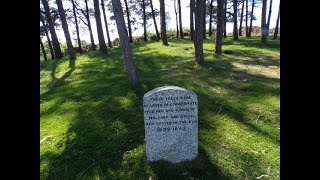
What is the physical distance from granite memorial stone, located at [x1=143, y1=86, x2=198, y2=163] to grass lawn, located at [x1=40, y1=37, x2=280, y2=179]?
0.26 metres

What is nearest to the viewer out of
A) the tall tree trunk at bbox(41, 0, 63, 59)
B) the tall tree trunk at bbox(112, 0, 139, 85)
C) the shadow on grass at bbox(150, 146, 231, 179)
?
the shadow on grass at bbox(150, 146, 231, 179)

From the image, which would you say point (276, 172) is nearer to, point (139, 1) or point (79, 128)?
point (79, 128)

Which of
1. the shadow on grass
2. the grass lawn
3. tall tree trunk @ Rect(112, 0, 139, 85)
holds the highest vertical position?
tall tree trunk @ Rect(112, 0, 139, 85)

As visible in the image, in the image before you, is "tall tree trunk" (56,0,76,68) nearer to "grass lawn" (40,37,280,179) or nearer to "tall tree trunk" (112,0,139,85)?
"grass lawn" (40,37,280,179)

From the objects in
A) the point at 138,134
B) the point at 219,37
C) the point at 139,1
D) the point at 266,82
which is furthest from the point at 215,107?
the point at 139,1

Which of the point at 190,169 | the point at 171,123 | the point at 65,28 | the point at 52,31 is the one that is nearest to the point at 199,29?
the point at 171,123

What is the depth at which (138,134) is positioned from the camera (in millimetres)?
7441

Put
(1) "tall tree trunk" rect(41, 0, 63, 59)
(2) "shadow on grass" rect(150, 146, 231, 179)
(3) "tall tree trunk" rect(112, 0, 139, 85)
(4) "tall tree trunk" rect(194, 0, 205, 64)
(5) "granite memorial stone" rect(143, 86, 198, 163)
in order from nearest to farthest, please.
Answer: (2) "shadow on grass" rect(150, 146, 231, 179) → (5) "granite memorial stone" rect(143, 86, 198, 163) → (3) "tall tree trunk" rect(112, 0, 139, 85) → (4) "tall tree trunk" rect(194, 0, 205, 64) → (1) "tall tree trunk" rect(41, 0, 63, 59)

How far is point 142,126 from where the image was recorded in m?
7.80

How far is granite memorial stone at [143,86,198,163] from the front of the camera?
598 centimetres

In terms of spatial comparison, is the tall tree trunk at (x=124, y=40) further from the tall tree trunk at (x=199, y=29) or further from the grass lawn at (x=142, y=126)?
the tall tree trunk at (x=199, y=29)

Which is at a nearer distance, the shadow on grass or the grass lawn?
the shadow on grass

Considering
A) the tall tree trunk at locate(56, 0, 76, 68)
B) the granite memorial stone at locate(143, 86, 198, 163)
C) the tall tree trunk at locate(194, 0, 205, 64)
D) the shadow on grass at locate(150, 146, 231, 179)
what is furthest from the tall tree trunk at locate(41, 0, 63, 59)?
the shadow on grass at locate(150, 146, 231, 179)
